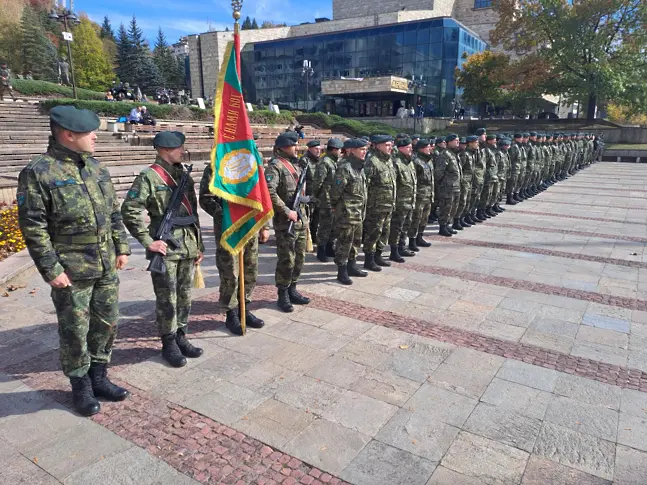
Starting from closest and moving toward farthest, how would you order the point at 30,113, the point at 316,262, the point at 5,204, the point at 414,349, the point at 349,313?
1. the point at 414,349
2. the point at 349,313
3. the point at 316,262
4. the point at 5,204
5. the point at 30,113

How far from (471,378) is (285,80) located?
54332mm

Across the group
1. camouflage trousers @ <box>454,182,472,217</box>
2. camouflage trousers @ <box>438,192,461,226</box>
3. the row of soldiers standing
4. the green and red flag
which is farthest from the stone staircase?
camouflage trousers @ <box>454,182,472,217</box>

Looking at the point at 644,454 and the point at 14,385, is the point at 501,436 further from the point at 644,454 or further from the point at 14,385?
the point at 14,385

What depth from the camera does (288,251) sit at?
5270 millimetres

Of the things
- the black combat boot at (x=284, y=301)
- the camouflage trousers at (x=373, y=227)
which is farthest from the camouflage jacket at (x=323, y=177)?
the black combat boot at (x=284, y=301)

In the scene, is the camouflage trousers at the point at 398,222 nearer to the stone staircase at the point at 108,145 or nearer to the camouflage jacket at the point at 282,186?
the camouflage jacket at the point at 282,186

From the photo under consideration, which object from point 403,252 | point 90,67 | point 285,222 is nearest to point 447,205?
point 403,252

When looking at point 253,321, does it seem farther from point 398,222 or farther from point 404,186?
point 404,186

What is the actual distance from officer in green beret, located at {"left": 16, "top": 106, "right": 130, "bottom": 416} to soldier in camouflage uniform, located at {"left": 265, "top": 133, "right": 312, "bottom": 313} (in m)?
2.07

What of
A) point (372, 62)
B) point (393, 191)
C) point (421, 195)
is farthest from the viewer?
point (372, 62)

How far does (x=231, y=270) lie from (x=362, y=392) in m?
1.87

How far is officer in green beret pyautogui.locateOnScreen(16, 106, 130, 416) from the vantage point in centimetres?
294

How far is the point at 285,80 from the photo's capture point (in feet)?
177

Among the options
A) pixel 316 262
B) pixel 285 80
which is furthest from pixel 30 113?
pixel 285 80
